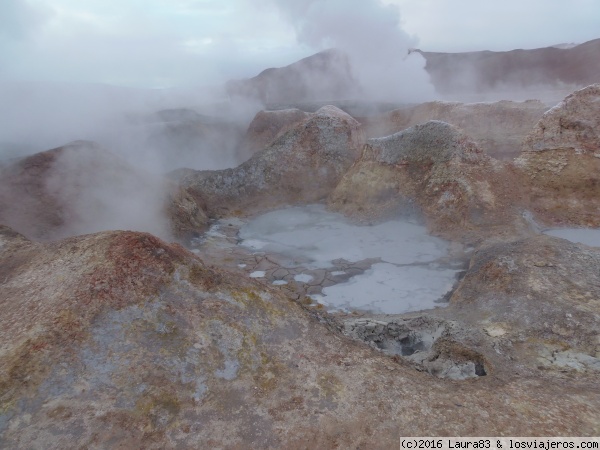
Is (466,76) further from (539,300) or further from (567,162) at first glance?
(539,300)

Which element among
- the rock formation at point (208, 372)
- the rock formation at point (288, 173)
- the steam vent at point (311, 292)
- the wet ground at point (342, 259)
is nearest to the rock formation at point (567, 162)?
the steam vent at point (311, 292)

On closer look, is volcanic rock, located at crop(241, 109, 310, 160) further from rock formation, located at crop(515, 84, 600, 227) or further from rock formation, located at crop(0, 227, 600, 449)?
rock formation, located at crop(0, 227, 600, 449)

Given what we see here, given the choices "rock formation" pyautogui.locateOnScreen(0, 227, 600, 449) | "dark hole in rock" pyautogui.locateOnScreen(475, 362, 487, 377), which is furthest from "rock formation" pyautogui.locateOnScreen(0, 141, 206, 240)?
"dark hole in rock" pyautogui.locateOnScreen(475, 362, 487, 377)

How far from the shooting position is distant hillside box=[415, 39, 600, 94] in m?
40.4

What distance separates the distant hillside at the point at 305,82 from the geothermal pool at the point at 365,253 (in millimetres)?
25416

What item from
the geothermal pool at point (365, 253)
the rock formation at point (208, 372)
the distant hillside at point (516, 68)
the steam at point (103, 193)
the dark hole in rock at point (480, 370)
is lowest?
the geothermal pool at point (365, 253)

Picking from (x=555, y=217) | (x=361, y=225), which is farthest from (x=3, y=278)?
(x=555, y=217)

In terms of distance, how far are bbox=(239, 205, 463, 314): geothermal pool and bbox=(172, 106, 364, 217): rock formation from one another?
4.11 ft

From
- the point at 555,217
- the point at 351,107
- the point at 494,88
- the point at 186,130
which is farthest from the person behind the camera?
the point at 494,88

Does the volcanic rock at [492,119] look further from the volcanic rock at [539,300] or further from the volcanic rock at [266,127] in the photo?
the volcanic rock at [539,300]

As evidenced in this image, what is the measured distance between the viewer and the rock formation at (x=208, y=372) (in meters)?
3.90

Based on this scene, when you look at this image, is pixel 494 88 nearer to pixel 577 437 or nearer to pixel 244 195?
pixel 244 195

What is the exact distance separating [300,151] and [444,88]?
111ft

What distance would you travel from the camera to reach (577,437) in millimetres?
3771
